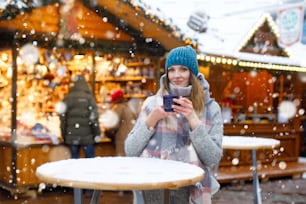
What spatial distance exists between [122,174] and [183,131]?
672 mm

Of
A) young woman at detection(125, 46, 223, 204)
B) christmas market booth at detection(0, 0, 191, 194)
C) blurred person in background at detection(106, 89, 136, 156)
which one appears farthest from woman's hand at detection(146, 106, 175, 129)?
blurred person in background at detection(106, 89, 136, 156)

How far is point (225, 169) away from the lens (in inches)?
391

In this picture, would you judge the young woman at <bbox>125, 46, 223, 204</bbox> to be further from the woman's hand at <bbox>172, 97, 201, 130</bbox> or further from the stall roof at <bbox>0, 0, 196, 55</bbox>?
the stall roof at <bbox>0, 0, 196, 55</bbox>

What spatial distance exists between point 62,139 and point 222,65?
142 inches

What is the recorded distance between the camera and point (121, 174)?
8.98ft

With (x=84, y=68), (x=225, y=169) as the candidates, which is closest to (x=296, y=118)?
(x=225, y=169)

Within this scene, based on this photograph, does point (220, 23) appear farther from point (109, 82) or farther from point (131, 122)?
point (131, 122)

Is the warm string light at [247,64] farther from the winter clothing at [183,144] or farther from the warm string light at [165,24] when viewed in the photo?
the winter clothing at [183,144]

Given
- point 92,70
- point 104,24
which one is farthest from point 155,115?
point 92,70

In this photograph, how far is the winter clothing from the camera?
3160 millimetres

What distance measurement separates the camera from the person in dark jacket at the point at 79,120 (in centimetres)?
783

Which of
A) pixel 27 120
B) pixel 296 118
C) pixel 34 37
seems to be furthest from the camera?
pixel 296 118

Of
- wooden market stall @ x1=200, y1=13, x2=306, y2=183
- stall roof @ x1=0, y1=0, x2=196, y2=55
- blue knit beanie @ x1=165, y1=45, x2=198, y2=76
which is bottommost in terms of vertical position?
wooden market stall @ x1=200, y1=13, x2=306, y2=183

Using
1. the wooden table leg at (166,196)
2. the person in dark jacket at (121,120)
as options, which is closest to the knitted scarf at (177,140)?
the wooden table leg at (166,196)
